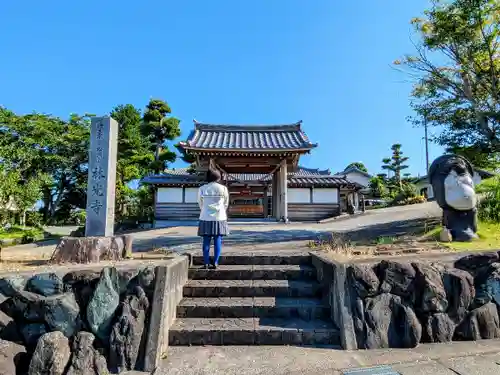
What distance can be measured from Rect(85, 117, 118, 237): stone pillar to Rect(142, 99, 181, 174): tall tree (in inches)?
688

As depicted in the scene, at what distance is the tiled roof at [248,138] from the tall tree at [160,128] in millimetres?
8051

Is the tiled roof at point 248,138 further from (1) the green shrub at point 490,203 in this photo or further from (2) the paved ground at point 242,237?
(1) the green shrub at point 490,203

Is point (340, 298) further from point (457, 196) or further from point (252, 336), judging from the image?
point (457, 196)

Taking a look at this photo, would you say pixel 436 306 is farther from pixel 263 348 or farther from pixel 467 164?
pixel 467 164

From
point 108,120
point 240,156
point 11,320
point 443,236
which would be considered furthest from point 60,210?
point 443,236

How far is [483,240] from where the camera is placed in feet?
16.9

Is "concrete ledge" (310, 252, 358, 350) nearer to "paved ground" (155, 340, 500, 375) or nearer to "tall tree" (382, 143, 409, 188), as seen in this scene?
"paved ground" (155, 340, 500, 375)

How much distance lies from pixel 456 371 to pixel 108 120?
5.93 m

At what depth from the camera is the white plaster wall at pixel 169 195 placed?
17016mm

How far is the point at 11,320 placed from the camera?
2.92 m

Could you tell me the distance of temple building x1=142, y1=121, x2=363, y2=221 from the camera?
1327 cm

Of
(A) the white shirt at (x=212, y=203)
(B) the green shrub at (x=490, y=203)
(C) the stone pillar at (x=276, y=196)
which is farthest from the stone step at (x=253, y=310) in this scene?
(C) the stone pillar at (x=276, y=196)

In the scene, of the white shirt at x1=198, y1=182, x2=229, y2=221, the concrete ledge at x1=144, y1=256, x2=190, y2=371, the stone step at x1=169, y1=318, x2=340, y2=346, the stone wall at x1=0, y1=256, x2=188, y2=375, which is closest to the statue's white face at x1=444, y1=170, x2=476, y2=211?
the stone step at x1=169, y1=318, x2=340, y2=346

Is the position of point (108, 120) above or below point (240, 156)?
below
